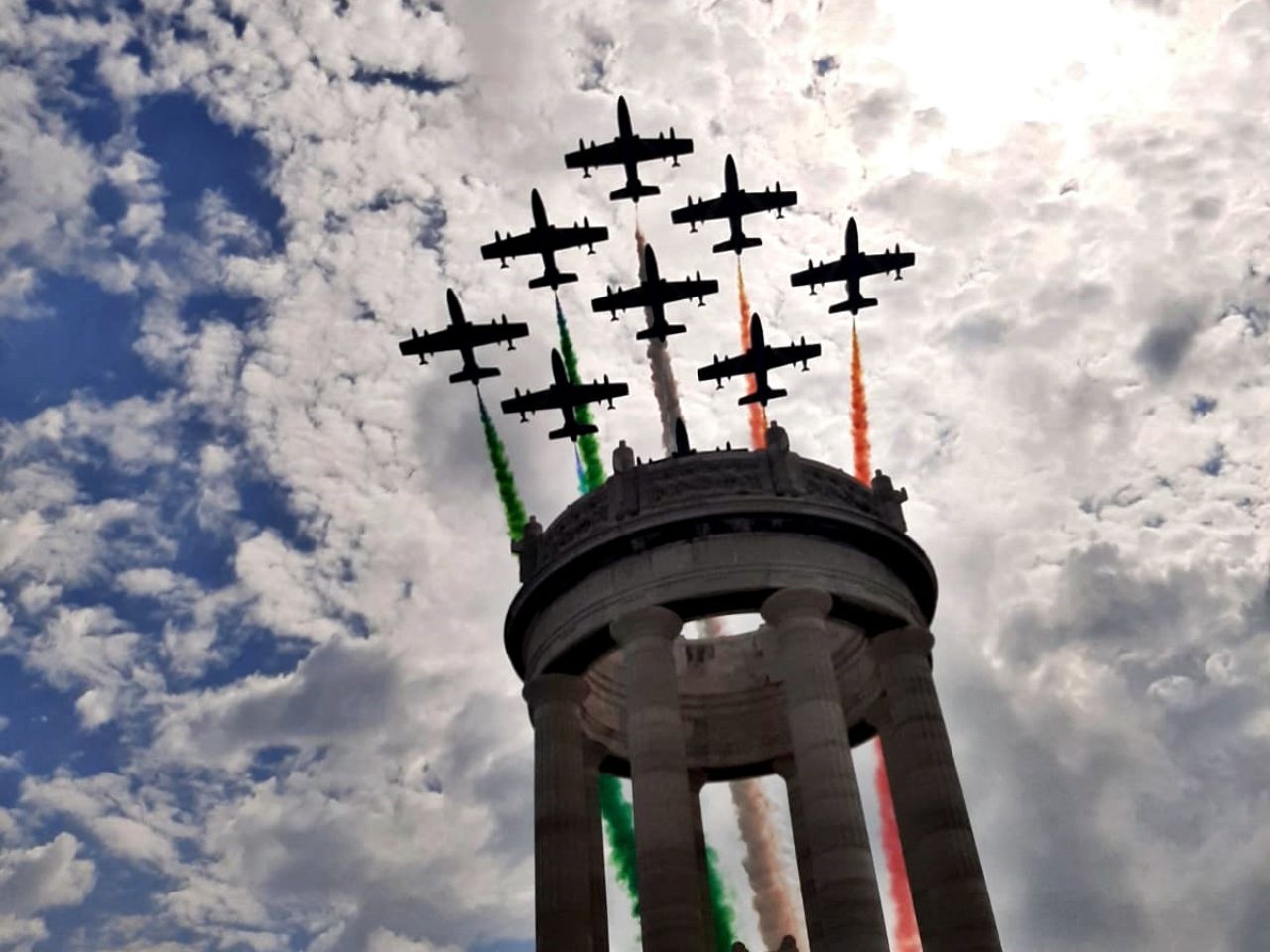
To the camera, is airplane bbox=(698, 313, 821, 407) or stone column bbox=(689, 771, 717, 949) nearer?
stone column bbox=(689, 771, 717, 949)

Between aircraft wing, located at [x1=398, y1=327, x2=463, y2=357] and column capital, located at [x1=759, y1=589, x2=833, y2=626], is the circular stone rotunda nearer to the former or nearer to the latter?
column capital, located at [x1=759, y1=589, x2=833, y2=626]

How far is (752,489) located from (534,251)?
130 feet

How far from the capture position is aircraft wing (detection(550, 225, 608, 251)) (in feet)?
259

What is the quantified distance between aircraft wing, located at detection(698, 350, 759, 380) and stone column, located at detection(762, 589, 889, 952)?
113 feet

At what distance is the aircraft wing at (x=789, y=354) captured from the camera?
74.0 metres

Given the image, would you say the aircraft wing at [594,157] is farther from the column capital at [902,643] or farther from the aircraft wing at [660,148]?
the column capital at [902,643]

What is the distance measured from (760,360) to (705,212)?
12.2 m

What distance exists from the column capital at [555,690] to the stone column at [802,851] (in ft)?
30.8

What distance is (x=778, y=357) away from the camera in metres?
74.2

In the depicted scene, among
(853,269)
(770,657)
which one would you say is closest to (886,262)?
(853,269)

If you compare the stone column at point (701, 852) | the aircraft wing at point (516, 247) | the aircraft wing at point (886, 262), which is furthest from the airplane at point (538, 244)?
the stone column at point (701, 852)

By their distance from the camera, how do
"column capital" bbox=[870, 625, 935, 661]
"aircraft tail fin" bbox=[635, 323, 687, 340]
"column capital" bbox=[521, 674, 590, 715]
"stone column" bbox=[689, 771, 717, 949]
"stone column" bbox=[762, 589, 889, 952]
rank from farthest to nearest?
1. "aircraft tail fin" bbox=[635, 323, 687, 340]
2. "stone column" bbox=[689, 771, 717, 949]
3. "column capital" bbox=[521, 674, 590, 715]
4. "column capital" bbox=[870, 625, 935, 661]
5. "stone column" bbox=[762, 589, 889, 952]

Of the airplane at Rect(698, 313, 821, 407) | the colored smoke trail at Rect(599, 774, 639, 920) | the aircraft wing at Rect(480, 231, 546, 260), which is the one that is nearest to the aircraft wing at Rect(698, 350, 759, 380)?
the airplane at Rect(698, 313, 821, 407)

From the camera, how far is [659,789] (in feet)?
128
